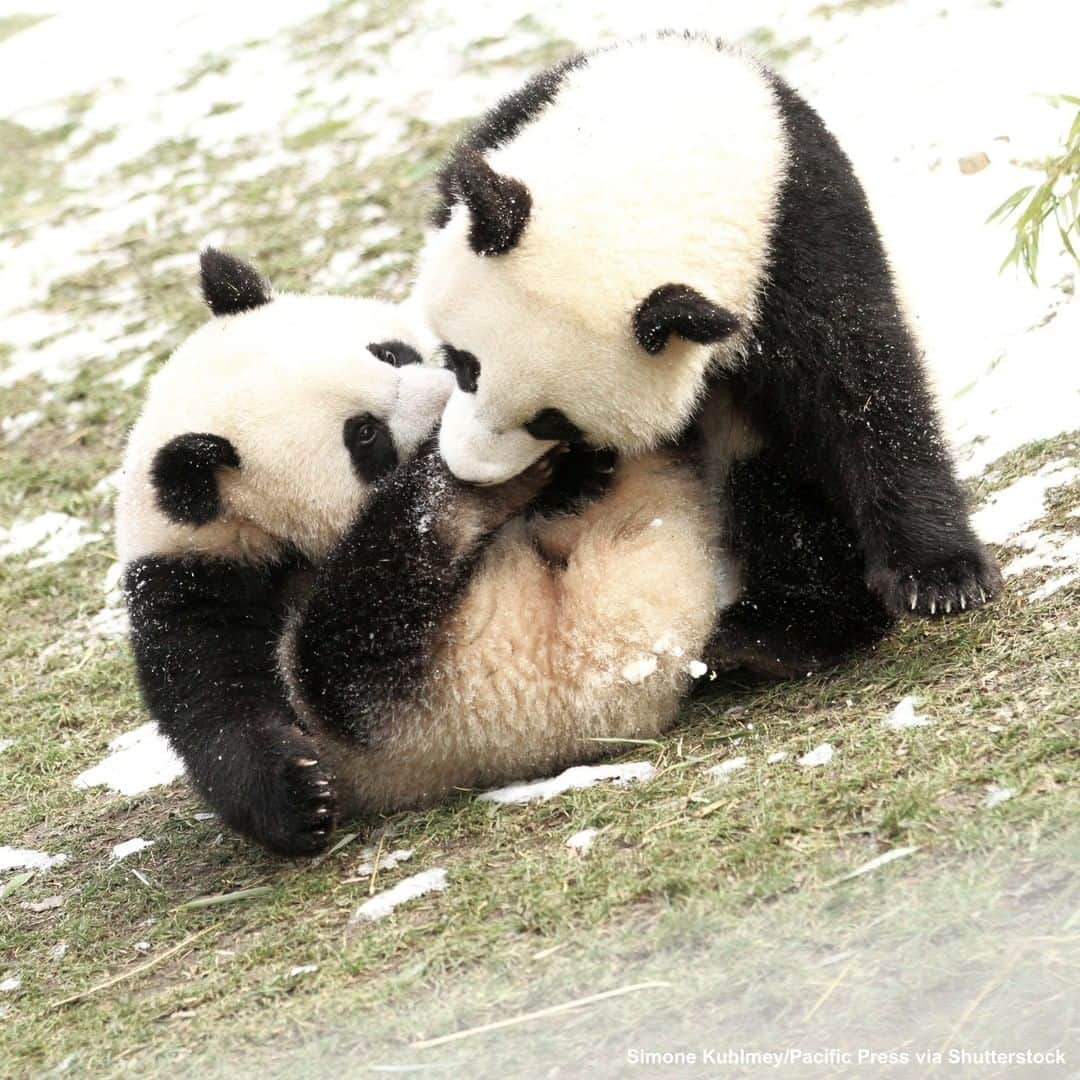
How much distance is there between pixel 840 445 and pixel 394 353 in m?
1.10

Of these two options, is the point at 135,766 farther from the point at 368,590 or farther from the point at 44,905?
the point at 368,590

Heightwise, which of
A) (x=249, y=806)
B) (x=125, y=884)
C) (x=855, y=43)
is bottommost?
(x=125, y=884)

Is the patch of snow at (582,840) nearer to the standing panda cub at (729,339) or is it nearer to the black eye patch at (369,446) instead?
the standing panda cub at (729,339)

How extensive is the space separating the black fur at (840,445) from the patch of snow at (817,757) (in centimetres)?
49

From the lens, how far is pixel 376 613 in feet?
10.2

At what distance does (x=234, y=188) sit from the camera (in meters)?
7.93

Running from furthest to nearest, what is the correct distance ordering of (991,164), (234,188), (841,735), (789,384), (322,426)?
1. (234,188)
2. (991,164)
3. (322,426)
4. (789,384)
5. (841,735)

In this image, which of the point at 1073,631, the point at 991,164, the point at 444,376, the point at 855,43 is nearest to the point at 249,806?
the point at 444,376

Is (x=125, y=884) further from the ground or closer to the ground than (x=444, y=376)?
closer to the ground

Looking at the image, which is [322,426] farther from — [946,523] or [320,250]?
[320,250]

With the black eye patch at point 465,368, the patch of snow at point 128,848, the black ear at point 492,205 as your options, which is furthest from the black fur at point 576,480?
the patch of snow at point 128,848

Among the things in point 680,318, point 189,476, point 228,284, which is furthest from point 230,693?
point 680,318

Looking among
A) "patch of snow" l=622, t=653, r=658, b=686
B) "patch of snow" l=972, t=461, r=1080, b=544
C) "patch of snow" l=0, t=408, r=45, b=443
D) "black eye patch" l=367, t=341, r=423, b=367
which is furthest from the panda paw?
"patch of snow" l=0, t=408, r=45, b=443

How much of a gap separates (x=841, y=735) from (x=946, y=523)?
0.61m
